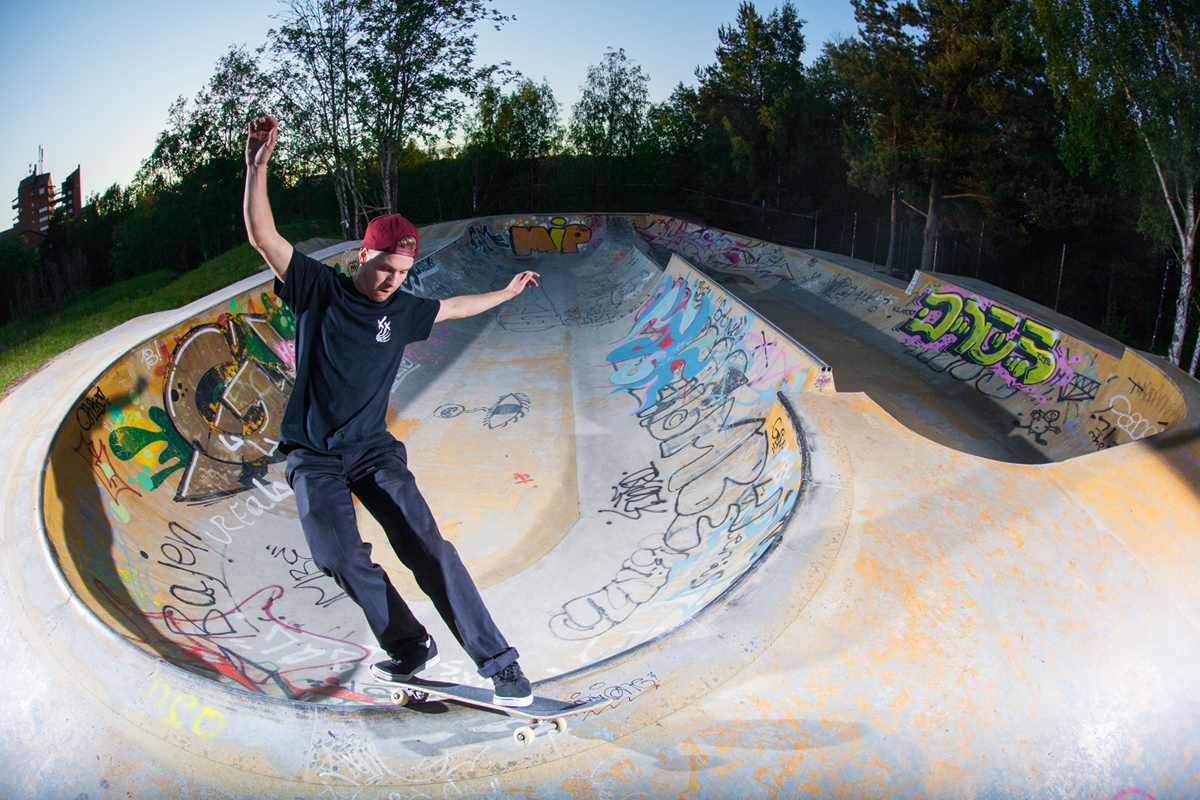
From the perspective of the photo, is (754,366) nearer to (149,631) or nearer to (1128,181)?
(149,631)

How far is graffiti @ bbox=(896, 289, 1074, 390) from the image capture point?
8570 millimetres

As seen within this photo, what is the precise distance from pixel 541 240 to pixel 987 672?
23.7 metres

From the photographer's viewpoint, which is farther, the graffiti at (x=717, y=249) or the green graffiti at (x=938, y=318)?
the graffiti at (x=717, y=249)

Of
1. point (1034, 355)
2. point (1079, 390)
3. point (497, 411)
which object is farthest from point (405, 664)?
point (1034, 355)

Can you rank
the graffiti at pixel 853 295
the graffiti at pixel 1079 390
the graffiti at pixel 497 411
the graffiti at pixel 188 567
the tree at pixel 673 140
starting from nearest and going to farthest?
the graffiti at pixel 188 567, the graffiti at pixel 1079 390, the graffiti at pixel 497 411, the graffiti at pixel 853 295, the tree at pixel 673 140

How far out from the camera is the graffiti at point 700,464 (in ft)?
16.4

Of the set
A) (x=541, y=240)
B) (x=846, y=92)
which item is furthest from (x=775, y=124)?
(x=541, y=240)

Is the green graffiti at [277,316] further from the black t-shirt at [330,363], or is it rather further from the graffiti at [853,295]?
the graffiti at [853,295]

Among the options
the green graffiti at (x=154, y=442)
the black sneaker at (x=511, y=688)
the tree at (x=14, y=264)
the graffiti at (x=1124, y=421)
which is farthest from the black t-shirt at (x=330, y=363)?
the tree at (x=14, y=264)

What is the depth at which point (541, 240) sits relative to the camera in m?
25.4

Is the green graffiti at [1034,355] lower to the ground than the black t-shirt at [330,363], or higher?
lower

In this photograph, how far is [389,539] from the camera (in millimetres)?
2830

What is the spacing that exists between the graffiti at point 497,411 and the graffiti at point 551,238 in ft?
54.4

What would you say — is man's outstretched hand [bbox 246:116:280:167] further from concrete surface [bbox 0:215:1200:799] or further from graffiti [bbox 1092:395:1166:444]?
graffiti [bbox 1092:395:1166:444]
